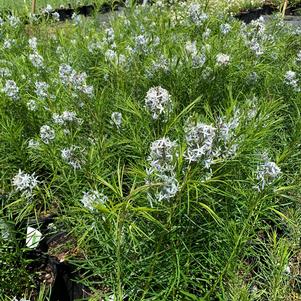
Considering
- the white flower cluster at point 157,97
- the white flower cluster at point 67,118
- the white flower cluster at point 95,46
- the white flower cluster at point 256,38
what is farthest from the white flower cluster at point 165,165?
the white flower cluster at point 95,46

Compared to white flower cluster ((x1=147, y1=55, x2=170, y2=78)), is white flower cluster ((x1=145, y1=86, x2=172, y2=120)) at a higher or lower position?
higher

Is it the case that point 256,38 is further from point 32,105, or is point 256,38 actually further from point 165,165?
point 165,165

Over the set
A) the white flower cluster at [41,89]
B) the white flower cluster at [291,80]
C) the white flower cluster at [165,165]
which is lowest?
the white flower cluster at [291,80]

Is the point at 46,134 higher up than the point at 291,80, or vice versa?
the point at 46,134

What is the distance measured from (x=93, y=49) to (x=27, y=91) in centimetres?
82

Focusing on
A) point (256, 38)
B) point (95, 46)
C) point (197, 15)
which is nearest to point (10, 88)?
point (95, 46)

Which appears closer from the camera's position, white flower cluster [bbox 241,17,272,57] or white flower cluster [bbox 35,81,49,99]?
white flower cluster [bbox 35,81,49,99]

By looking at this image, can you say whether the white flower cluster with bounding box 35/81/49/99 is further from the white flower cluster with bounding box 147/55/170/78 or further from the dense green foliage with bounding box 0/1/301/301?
the white flower cluster with bounding box 147/55/170/78

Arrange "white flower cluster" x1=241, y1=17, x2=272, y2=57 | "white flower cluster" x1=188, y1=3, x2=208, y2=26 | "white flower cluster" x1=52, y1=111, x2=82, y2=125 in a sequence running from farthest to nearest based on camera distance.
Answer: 1. "white flower cluster" x1=188, y1=3, x2=208, y2=26
2. "white flower cluster" x1=241, y1=17, x2=272, y2=57
3. "white flower cluster" x1=52, y1=111, x2=82, y2=125

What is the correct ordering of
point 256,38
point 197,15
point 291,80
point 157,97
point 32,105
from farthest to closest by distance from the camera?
point 197,15 → point 256,38 → point 291,80 → point 32,105 → point 157,97

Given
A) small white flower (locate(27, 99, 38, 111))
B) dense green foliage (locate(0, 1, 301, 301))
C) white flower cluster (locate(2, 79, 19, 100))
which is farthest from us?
small white flower (locate(27, 99, 38, 111))

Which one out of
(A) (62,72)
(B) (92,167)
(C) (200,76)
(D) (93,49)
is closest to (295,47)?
(C) (200,76)

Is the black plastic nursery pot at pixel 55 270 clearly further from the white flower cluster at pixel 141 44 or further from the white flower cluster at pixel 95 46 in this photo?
the white flower cluster at pixel 95 46

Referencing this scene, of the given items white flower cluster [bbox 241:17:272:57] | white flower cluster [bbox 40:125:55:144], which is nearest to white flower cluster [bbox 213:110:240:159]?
white flower cluster [bbox 40:125:55:144]
